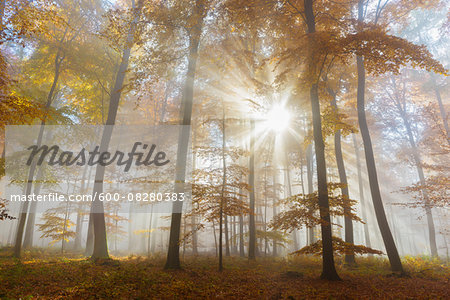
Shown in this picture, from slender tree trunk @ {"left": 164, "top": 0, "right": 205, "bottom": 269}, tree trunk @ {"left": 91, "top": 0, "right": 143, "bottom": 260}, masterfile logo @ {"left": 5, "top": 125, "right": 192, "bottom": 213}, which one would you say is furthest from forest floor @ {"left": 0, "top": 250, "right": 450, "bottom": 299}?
masterfile logo @ {"left": 5, "top": 125, "right": 192, "bottom": 213}

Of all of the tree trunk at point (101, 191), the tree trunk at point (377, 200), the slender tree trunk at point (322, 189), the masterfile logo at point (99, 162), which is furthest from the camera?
the masterfile logo at point (99, 162)

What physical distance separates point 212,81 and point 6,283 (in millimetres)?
12557

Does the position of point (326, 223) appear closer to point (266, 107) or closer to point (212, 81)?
point (266, 107)

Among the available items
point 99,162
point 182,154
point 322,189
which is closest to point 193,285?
point 182,154

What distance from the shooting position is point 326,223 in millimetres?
6965

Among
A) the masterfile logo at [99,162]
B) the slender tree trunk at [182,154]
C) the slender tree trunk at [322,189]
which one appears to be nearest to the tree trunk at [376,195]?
the slender tree trunk at [322,189]

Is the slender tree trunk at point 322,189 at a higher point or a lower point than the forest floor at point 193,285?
higher

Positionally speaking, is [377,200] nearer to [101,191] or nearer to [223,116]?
[223,116]

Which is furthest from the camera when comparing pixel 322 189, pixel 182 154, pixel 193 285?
pixel 182 154

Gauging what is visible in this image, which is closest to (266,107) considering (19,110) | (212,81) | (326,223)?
(212,81)

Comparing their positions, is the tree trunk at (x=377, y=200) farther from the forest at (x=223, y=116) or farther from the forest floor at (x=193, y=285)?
the forest floor at (x=193, y=285)

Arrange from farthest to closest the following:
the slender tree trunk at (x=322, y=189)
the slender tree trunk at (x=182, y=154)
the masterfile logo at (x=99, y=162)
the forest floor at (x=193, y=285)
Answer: the masterfile logo at (x=99, y=162)
the slender tree trunk at (x=182, y=154)
the slender tree trunk at (x=322, y=189)
the forest floor at (x=193, y=285)

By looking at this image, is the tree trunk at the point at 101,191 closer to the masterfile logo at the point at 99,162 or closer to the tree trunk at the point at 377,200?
the masterfile logo at the point at 99,162

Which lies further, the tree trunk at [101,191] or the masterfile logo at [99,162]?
the masterfile logo at [99,162]
